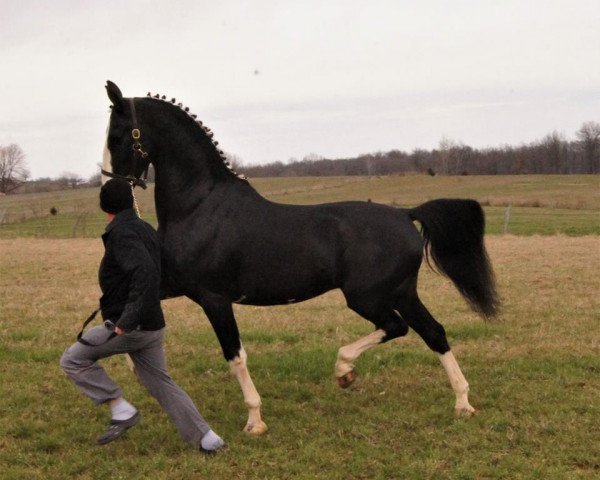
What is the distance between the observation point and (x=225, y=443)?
5055mm

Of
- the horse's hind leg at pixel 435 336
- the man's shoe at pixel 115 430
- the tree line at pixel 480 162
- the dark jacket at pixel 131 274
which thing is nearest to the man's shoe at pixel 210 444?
the man's shoe at pixel 115 430

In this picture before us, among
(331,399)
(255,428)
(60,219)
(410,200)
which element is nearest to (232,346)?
(255,428)

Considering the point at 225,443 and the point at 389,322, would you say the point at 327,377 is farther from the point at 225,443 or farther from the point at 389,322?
the point at 225,443

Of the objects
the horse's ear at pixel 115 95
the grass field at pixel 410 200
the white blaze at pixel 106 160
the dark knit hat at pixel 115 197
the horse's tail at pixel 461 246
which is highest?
the horse's ear at pixel 115 95

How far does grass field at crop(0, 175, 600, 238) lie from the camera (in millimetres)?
34281

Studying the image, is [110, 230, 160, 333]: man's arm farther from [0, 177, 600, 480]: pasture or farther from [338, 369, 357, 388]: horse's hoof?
[338, 369, 357, 388]: horse's hoof

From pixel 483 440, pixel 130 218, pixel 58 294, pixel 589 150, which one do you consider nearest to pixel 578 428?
pixel 483 440

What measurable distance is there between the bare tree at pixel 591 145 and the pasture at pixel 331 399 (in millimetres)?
109688

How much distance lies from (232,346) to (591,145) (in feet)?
394

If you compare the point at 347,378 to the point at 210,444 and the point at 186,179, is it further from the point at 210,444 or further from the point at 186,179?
the point at 186,179

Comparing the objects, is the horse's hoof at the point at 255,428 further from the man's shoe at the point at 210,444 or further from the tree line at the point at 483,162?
the tree line at the point at 483,162

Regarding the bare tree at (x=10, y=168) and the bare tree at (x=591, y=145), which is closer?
the bare tree at (x=10, y=168)

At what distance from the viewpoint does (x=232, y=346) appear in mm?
5383

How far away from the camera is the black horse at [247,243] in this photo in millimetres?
5363
